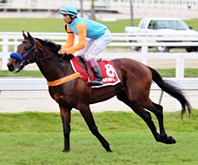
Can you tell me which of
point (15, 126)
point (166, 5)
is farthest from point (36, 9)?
point (15, 126)

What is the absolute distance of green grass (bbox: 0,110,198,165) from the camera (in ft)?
29.7

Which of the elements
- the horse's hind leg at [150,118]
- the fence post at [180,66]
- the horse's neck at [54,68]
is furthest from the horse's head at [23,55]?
the fence post at [180,66]

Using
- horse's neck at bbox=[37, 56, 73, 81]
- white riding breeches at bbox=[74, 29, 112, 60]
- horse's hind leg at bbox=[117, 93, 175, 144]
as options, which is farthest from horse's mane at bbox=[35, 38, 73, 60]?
horse's hind leg at bbox=[117, 93, 175, 144]

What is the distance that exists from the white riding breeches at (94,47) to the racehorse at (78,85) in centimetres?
32

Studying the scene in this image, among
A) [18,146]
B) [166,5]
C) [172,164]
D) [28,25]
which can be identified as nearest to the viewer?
[172,164]

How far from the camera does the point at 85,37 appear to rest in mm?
9633

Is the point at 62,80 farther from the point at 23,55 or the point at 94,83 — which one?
the point at 23,55

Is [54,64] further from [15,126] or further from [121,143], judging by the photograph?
[15,126]

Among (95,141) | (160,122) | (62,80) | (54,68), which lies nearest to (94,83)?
(62,80)

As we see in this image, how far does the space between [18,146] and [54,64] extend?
1342 mm

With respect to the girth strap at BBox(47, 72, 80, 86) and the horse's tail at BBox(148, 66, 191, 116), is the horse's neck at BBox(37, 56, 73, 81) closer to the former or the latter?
the girth strap at BBox(47, 72, 80, 86)

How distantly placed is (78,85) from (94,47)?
797 mm

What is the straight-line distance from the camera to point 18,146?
998 centimetres

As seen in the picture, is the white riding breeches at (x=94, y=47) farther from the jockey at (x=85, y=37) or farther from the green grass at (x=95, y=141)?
the green grass at (x=95, y=141)
